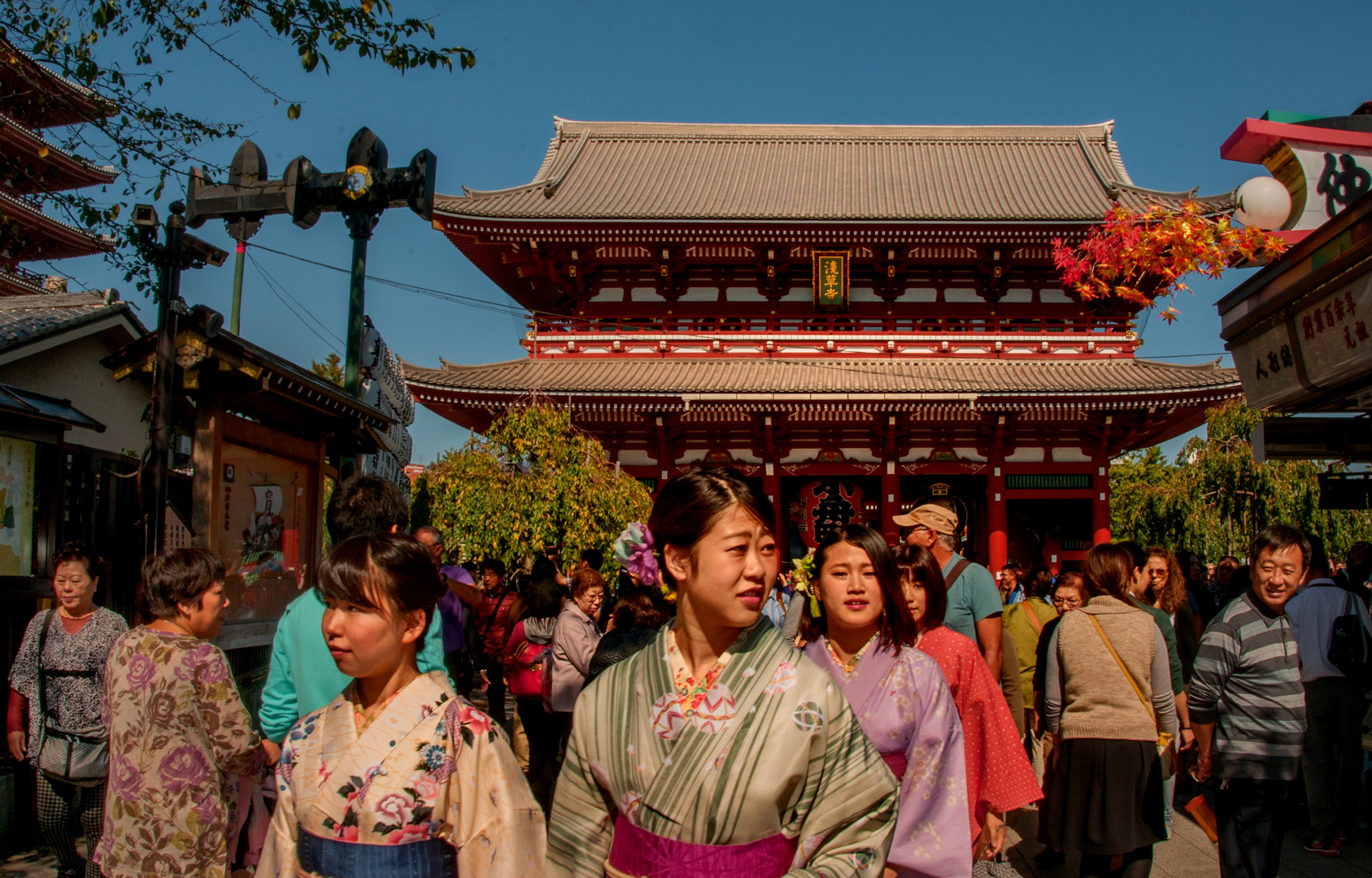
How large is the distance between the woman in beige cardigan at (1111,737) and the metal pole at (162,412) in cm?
420

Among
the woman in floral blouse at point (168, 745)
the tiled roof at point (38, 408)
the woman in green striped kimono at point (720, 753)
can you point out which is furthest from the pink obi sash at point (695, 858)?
the tiled roof at point (38, 408)

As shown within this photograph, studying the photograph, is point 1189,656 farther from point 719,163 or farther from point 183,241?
point 719,163

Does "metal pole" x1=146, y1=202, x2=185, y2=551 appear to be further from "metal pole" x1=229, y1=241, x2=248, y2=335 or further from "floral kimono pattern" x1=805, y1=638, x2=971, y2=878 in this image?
"metal pole" x1=229, y1=241, x2=248, y2=335

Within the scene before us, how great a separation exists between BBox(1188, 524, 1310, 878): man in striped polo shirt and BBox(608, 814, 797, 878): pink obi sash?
2.79 m

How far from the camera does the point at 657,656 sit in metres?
2.07

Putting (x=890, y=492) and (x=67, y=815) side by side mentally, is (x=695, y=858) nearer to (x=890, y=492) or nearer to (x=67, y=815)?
(x=67, y=815)

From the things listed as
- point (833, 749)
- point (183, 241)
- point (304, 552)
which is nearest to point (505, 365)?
point (304, 552)

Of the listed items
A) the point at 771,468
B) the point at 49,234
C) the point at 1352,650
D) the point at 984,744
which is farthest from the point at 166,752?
the point at 49,234

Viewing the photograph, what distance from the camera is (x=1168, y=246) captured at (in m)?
3.49

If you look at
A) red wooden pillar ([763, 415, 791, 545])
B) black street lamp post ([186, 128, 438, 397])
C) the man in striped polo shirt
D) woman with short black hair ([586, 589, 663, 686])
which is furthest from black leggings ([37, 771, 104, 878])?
red wooden pillar ([763, 415, 791, 545])

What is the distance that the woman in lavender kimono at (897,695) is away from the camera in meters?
2.60

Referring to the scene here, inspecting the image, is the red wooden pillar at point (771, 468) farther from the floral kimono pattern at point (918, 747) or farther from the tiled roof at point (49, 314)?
the floral kimono pattern at point (918, 747)

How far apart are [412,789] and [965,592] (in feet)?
10.8

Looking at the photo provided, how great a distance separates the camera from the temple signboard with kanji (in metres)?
13.6
